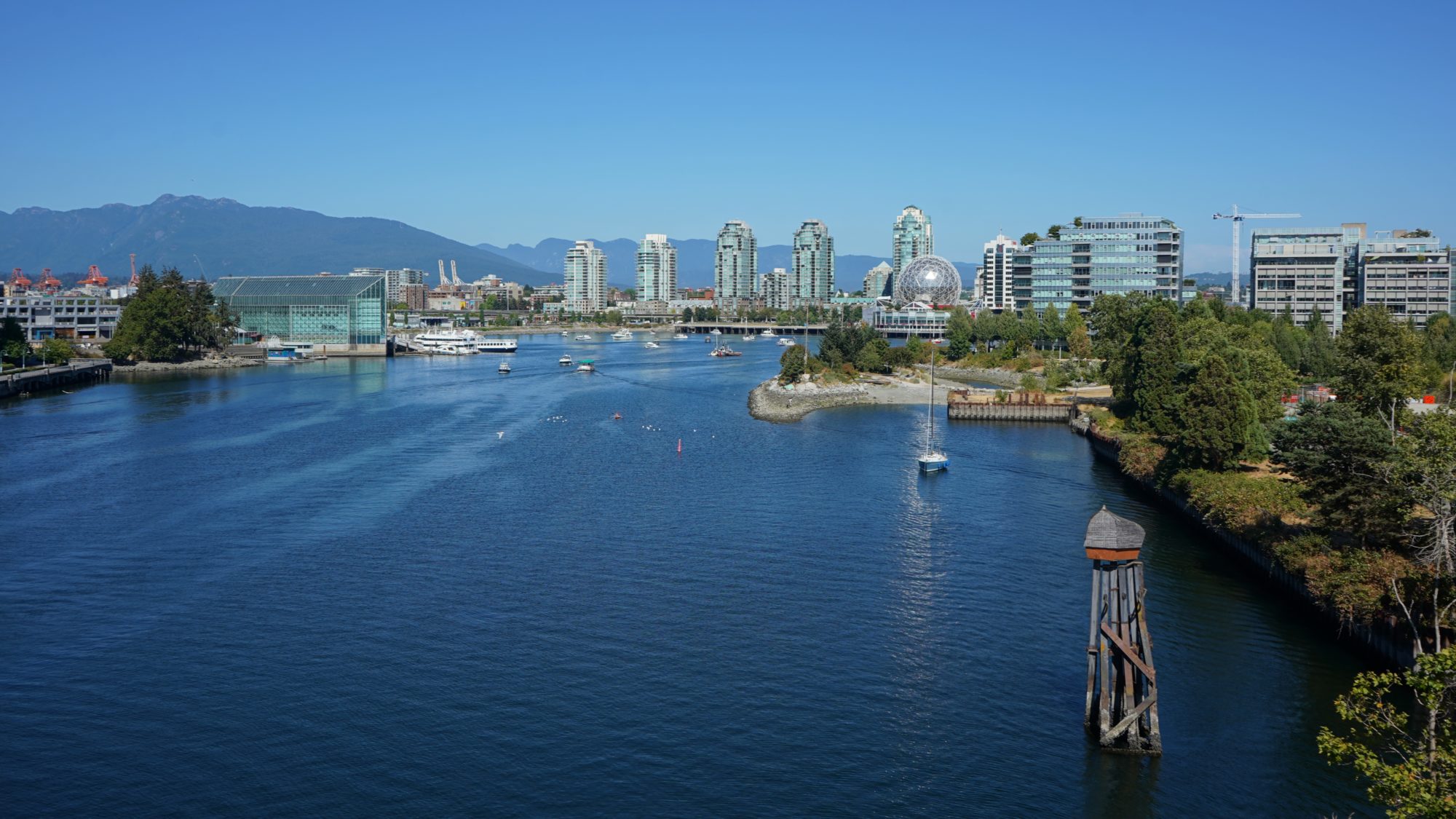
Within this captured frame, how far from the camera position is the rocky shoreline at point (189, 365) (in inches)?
2534

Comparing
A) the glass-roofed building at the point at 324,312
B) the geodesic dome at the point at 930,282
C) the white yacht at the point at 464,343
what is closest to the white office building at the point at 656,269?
the geodesic dome at the point at 930,282

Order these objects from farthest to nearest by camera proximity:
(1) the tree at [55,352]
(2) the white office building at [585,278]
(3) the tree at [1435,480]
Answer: (2) the white office building at [585,278], (1) the tree at [55,352], (3) the tree at [1435,480]

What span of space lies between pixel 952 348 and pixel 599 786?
63.8 m

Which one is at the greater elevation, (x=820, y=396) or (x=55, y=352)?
(x=55, y=352)

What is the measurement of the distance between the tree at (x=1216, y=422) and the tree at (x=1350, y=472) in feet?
19.5

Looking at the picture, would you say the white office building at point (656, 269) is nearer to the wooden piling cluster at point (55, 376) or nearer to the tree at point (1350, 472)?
the wooden piling cluster at point (55, 376)

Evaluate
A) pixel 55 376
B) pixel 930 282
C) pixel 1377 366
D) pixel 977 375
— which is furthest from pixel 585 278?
pixel 1377 366

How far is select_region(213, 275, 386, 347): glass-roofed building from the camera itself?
79.7m

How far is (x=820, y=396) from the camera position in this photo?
48500 millimetres

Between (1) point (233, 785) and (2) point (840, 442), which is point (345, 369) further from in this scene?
(1) point (233, 785)

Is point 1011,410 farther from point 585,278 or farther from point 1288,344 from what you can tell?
point 585,278

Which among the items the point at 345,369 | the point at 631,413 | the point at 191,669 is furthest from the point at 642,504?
the point at 345,369

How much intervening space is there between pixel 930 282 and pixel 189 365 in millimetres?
71002

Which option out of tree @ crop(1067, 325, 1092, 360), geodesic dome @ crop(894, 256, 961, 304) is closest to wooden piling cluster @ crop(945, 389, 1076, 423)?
tree @ crop(1067, 325, 1092, 360)
